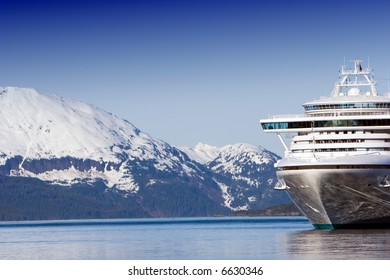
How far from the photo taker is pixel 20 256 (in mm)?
73250

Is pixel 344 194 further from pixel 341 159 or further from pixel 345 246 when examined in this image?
pixel 345 246

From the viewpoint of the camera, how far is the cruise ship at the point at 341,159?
92.6 m

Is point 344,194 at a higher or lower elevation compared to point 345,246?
higher

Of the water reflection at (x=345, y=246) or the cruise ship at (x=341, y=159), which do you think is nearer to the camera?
the water reflection at (x=345, y=246)

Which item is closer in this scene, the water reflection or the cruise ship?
the water reflection

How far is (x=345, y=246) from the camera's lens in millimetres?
72500

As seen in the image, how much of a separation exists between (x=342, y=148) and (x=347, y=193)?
3.80m

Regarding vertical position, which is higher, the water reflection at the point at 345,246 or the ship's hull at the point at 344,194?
the ship's hull at the point at 344,194

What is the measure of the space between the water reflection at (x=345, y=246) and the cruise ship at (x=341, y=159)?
232 cm

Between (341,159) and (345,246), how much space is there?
2095 centimetres

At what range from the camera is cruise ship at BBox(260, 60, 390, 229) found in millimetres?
92562

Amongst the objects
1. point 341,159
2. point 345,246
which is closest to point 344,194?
point 341,159

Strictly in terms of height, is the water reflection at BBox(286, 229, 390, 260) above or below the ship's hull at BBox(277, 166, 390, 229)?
below
